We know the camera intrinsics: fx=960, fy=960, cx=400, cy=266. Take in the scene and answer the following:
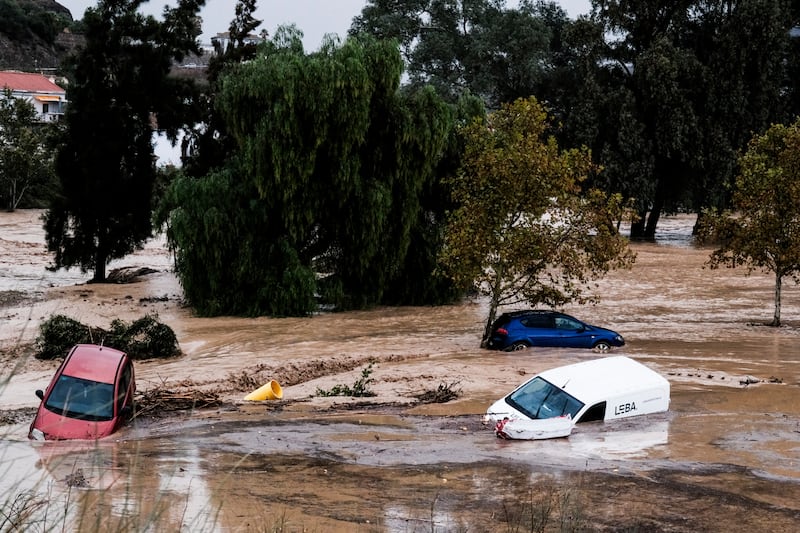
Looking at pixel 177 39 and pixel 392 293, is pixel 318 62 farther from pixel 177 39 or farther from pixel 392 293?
pixel 177 39

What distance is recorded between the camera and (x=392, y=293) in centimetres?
3706

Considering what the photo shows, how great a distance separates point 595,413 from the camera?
17.4m

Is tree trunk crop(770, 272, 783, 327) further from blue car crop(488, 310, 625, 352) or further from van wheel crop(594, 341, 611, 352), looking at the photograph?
van wheel crop(594, 341, 611, 352)

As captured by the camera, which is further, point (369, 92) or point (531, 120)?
point (369, 92)

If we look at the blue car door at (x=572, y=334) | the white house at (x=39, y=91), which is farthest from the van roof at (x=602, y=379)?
the white house at (x=39, y=91)

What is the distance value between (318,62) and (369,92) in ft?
6.78

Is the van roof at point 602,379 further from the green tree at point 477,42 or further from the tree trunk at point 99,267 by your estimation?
the green tree at point 477,42

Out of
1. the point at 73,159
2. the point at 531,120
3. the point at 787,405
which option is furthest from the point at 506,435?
the point at 73,159

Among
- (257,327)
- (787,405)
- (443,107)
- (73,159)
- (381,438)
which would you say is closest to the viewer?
(381,438)

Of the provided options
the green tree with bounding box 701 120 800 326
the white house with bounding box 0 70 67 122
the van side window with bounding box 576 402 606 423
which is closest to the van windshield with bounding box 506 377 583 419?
the van side window with bounding box 576 402 606 423

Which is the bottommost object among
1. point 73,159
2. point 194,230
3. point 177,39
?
point 194,230

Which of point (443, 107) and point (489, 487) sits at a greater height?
point (443, 107)

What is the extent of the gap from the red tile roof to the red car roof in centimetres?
9220

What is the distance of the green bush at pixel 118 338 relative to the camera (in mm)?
26453
